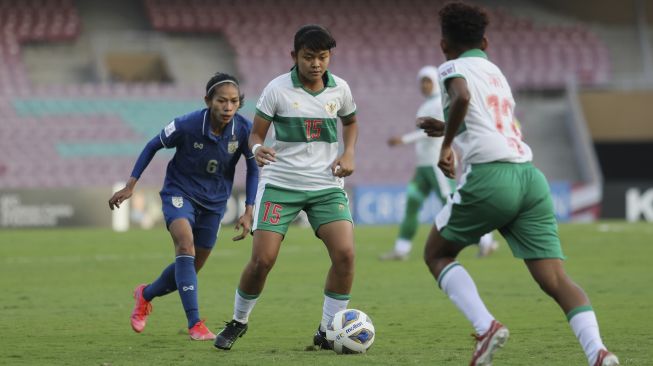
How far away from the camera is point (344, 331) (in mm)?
7555

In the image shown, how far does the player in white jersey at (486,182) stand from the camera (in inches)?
242

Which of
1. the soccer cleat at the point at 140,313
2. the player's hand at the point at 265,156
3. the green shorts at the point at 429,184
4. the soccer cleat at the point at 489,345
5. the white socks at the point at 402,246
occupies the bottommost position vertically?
the white socks at the point at 402,246

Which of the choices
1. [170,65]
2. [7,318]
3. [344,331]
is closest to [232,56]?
[170,65]

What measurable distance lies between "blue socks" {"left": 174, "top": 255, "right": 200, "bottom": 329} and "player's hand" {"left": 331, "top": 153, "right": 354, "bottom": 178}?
1.49 meters

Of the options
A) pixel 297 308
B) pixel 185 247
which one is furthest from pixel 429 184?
pixel 185 247

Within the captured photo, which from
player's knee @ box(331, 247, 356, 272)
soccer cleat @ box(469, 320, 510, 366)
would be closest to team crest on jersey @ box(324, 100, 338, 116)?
player's knee @ box(331, 247, 356, 272)

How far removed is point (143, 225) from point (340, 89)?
722 inches

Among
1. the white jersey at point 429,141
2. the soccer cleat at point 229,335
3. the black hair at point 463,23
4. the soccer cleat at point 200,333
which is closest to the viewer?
the black hair at point 463,23

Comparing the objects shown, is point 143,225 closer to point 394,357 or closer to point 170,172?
point 170,172

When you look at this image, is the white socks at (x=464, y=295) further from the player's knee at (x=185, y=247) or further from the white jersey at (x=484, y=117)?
the player's knee at (x=185, y=247)

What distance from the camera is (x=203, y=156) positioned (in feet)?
28.8

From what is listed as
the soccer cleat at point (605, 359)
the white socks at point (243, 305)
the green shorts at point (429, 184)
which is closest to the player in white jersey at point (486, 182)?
the soccer cleat at point (605, 359)

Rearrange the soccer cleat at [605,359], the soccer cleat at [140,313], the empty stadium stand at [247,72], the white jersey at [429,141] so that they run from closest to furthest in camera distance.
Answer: the soccer cleat at [605,359] < the soccer cleat at [140,313] < the white jersey at [429,141] < the empty stadium stand at [247,72]

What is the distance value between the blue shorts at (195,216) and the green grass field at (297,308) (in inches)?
29.1
